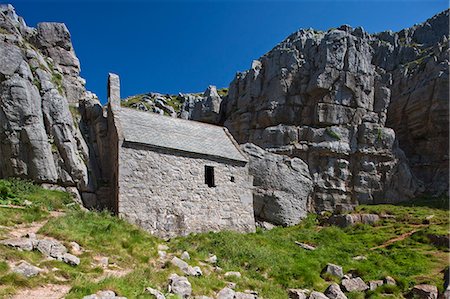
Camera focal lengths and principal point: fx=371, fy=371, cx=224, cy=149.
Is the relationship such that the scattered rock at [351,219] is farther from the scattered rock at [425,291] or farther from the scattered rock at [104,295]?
the scattered rock at [104,295]

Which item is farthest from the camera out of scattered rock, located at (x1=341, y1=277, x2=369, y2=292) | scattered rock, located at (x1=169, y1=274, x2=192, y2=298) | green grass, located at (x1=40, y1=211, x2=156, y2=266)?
scattered rock, located at (x1=341, y1=277, x2=369, y2=292)

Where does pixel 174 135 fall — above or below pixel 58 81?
below

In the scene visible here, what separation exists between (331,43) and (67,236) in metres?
44.9

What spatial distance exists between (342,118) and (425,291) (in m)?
32.5

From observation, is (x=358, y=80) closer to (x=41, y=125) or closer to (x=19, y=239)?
(x=41, y=125)

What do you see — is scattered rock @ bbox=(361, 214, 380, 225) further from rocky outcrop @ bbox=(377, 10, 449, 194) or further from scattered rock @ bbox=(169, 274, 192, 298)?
scattered rock @ bbox=(169, 274, 192, 298)

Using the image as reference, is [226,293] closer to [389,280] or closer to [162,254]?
[162,254]

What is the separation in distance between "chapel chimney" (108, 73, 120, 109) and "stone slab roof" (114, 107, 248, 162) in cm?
63

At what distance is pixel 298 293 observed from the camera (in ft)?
53.9

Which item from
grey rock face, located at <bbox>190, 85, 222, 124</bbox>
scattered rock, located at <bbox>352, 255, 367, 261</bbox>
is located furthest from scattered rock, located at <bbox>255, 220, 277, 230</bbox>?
grey rock face, located at <bbox>190, 85, 222, 124</bbox>

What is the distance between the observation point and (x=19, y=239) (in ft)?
45.6

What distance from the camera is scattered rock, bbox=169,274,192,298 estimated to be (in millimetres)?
12961

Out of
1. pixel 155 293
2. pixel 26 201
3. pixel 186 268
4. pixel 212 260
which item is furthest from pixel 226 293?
pixel 26 201

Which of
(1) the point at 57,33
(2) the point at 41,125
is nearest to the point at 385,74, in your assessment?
(1) the point at 57,33
